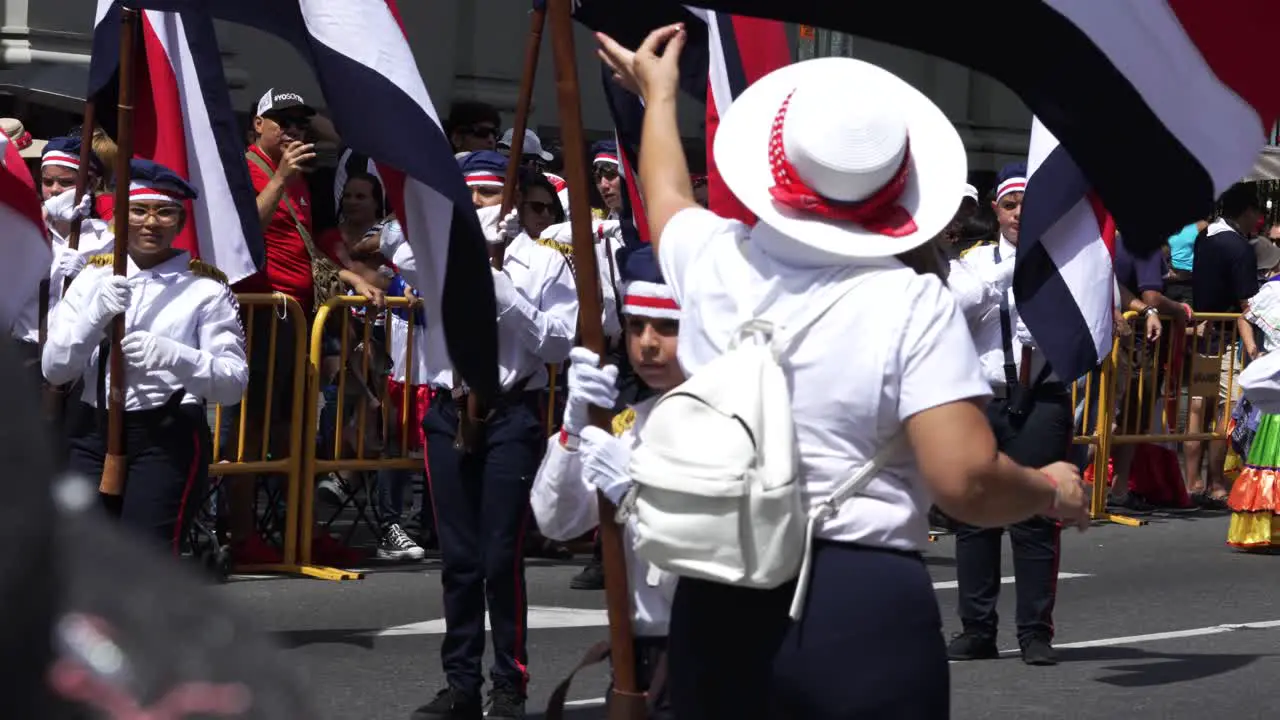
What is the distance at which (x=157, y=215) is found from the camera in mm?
7328

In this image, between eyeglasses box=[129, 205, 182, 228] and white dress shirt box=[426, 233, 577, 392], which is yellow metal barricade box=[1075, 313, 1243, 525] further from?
eyeglasses box=[129, 205, 182, 228]

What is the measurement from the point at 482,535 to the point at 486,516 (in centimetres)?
7

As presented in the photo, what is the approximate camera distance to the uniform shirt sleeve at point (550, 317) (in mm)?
7223

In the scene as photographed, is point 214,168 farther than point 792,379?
Yes

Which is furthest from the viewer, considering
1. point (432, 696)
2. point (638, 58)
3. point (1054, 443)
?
point (1054, 443)

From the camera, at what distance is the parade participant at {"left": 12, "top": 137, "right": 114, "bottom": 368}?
7.75 m

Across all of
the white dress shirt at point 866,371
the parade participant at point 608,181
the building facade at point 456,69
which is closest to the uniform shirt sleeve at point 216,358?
the white dress shirt at point 866,371

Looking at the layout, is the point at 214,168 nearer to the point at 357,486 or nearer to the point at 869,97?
the point at 357,486

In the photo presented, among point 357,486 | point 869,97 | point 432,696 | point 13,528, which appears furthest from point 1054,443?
point 13,528

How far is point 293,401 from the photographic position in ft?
33.7

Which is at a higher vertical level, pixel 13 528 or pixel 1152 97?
Answer: pixel 1152 97

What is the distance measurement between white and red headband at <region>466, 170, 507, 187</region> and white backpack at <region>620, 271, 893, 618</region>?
4.52 m

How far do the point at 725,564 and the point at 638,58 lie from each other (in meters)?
1.21

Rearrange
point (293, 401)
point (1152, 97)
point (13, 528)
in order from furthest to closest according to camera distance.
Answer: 1. point (293, 401)
2. point (1152, 97)
3. point (13, 528)
